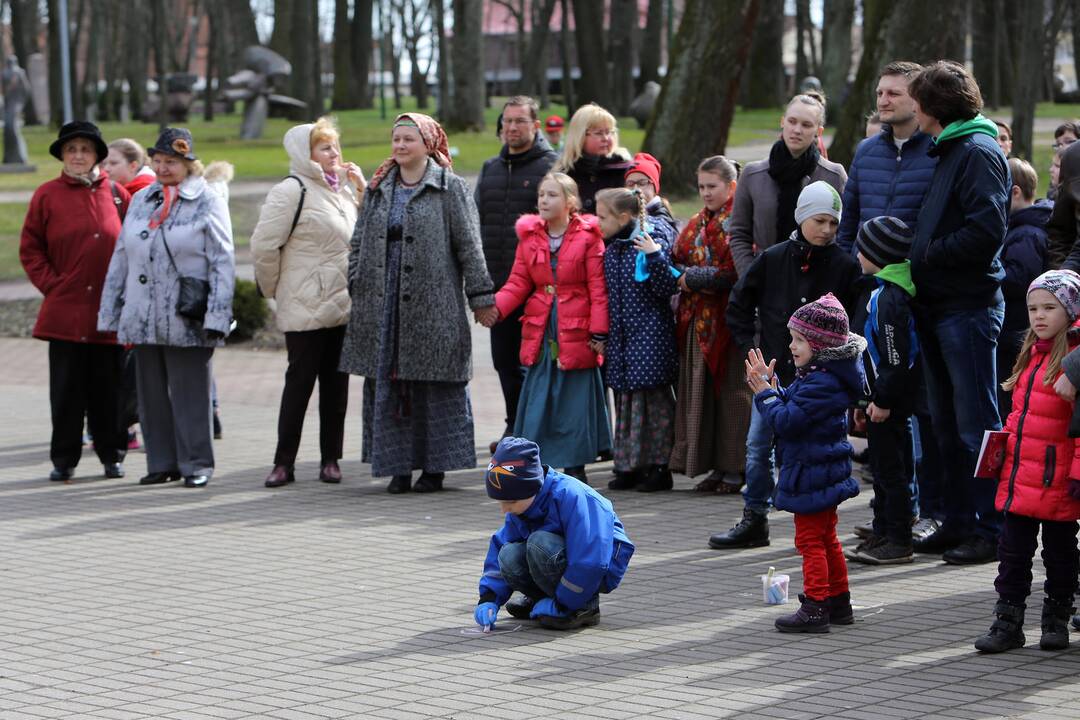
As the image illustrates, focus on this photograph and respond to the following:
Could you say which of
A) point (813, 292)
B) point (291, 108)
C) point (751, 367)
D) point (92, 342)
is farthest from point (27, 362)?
point (291, 108)

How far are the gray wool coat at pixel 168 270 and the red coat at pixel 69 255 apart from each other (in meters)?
0.24

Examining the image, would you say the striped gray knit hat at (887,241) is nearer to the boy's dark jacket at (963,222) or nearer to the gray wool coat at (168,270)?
the boy's dark jacket at (963,222)

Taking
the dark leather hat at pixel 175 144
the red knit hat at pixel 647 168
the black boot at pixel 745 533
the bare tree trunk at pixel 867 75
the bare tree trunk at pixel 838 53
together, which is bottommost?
the black boot at pixel 745 533

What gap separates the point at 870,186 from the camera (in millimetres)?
7551

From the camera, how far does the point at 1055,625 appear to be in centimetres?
581

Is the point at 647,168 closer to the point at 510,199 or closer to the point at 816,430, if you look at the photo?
the point at 510,199

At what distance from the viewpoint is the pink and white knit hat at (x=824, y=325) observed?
19.9ft

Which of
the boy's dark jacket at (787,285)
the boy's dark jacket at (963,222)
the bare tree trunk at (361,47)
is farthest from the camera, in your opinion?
the bare tree trunk at (361,47)

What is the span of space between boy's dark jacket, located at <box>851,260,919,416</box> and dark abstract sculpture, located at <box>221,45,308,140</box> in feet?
111

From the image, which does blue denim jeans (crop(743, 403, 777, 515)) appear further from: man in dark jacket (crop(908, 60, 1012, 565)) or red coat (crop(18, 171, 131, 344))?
red coat (crop(18, 171, 131, 344))

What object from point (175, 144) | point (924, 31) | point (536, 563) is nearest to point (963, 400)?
point (536, 563)

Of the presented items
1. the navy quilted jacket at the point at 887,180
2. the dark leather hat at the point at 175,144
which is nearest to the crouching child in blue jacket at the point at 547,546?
the navy quilted jacket at the point at 887,180

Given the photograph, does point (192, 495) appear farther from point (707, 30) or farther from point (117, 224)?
point (707, 30)

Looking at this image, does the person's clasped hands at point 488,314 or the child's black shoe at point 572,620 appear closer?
the child's black shoe at point 572,620
